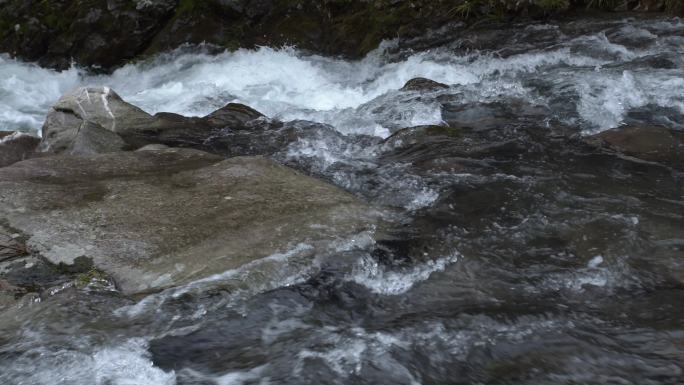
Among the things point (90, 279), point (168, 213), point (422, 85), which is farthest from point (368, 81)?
point (90, 279)

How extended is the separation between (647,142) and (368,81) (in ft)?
13.7

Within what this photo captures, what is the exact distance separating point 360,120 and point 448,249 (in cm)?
327

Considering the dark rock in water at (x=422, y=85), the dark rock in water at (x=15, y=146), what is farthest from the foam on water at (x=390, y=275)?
the dark rock in water at (x=15, y=146)

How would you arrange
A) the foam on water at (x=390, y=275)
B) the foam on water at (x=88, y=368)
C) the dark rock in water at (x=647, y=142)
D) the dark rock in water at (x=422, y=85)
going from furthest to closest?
the dark rock in water at (x=422, y=85) → the dark rock in water at (x=647, y=142) → the foam on water at (x=390, y=275) → the foam on water at (x=88, y=368)

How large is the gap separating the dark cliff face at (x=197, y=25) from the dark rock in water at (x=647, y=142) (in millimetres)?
3949

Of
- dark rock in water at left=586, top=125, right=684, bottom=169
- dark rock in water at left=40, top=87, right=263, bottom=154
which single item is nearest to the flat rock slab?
dark rock in water at left=40, top=87, right=263, bottom=154

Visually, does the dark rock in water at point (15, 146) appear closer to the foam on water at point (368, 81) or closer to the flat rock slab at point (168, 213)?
the flat rock slab at point (168, 213)

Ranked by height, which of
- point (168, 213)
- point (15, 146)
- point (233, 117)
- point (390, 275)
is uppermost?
point (168, 213)

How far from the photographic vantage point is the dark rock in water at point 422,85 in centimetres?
790

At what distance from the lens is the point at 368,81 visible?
912cm

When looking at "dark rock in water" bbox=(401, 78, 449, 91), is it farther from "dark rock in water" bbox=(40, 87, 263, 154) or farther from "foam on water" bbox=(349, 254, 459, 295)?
"foam on water" bbox=(349, 254, 459, 295)

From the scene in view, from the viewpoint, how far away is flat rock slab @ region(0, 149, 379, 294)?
3.97m

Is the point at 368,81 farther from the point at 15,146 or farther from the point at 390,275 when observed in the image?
the point at 390,275

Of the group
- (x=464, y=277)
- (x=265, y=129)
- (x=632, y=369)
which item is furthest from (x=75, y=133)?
(x=632, y=369)
